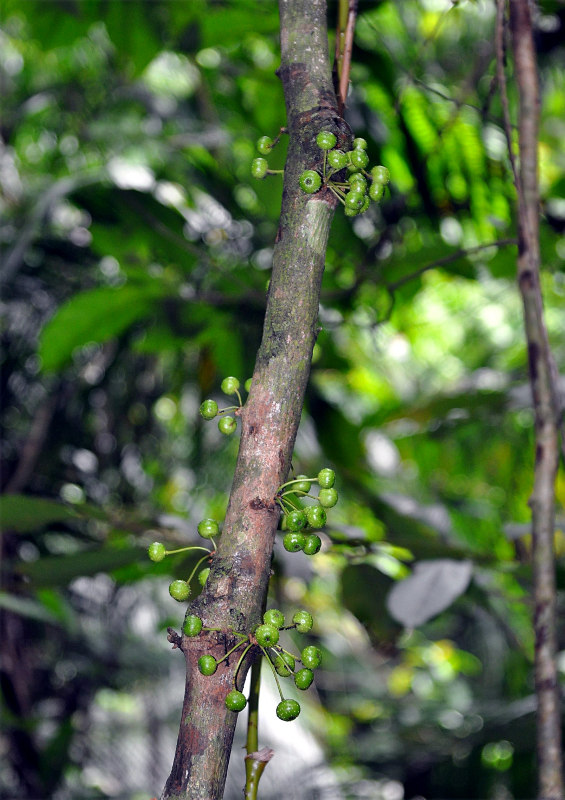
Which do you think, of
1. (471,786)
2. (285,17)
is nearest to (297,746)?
(471,786)

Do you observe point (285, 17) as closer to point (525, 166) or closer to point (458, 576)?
point (525, 166)

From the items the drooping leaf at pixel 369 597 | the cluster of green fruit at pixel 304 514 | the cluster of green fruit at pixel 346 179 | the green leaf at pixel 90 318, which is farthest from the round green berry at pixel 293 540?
the green leaf at pixel 90 318

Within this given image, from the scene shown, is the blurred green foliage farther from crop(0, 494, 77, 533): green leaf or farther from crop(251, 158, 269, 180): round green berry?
crop(251, 158, 269, 180): round green berry

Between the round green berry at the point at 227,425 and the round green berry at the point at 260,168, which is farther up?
the round green berry at the point at 260,168

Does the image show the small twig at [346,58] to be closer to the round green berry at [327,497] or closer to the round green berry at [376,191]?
the round green berry at [376,191]

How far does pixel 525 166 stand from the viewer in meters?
0.61

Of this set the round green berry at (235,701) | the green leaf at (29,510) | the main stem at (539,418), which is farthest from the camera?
the green leaf at (29,510)

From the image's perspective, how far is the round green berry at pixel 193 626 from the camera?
0.29m

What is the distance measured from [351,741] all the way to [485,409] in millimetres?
1508

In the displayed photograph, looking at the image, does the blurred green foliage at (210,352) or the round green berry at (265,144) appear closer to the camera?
the round green berry at (265,144)

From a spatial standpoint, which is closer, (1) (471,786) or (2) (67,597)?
(1) (471,786)

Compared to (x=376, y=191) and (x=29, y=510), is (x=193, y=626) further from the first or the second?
(x=29, y=510)

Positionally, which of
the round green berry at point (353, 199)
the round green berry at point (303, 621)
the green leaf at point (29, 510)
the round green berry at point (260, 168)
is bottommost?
the round green berry at point (303, 621)

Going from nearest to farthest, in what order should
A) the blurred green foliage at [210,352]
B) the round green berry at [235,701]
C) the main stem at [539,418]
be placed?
the round green berry at [235,701] < the main stem at [539,418] < the blurred green foliage at [210,352]
